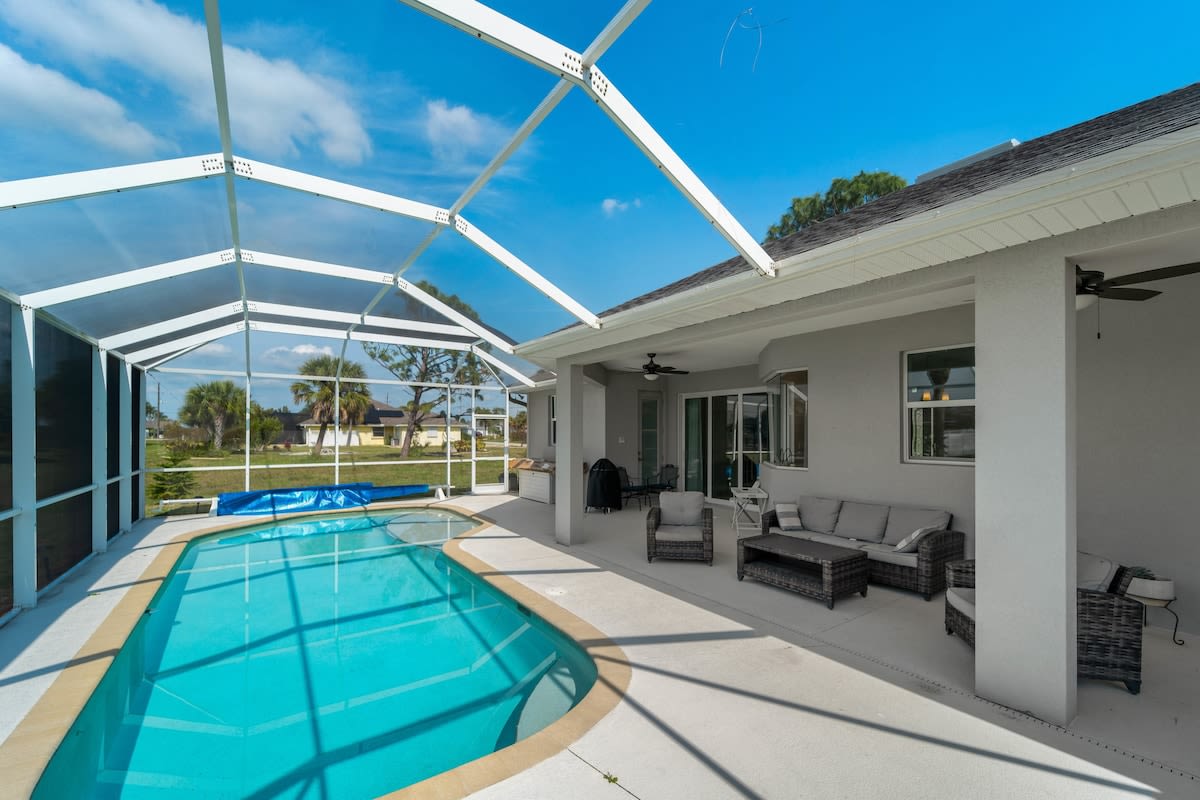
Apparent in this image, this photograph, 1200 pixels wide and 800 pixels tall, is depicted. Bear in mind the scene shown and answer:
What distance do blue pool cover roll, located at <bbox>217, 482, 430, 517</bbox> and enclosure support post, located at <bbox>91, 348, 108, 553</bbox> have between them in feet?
10.3

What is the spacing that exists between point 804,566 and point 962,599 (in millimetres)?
2049

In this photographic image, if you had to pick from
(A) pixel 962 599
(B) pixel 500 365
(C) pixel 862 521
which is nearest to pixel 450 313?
(B) pixel 500 365

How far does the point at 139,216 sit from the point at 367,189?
6.79 feet

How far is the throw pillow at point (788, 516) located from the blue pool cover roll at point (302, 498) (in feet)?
31.4

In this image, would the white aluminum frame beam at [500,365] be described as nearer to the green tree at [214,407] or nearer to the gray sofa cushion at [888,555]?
the green tree at [214,407]

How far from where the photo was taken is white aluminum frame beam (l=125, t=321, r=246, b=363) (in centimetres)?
912

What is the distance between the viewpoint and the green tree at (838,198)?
856 inches

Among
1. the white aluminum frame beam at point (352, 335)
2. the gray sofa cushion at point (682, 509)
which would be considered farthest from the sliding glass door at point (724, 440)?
the white aluminum frame beam at point (352, 335)

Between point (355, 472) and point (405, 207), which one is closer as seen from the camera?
point (405, 207)

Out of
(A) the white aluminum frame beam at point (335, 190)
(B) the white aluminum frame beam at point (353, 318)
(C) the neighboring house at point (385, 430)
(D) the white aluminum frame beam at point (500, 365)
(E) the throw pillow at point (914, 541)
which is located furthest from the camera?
(C) the neighboring house at point (385, 430)

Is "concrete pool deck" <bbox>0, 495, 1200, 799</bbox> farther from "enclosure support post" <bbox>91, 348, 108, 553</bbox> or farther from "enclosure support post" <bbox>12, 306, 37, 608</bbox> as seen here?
"enclosure support post" <bbox>91, 348, 108, 553</bbox>

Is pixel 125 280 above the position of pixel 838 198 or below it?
below

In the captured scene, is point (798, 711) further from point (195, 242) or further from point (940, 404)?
point (195, 242)

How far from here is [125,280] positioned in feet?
20.3
